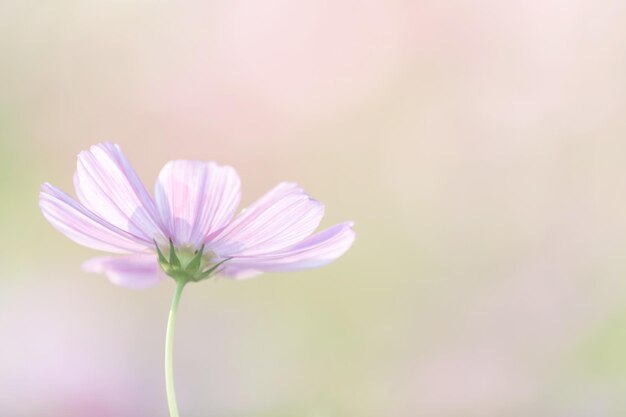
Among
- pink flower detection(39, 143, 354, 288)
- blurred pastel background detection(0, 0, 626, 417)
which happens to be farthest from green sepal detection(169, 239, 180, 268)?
blurred pastel background detection(0, 0, 626, 417)

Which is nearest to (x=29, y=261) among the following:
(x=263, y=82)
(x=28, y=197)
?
(x=28, y=197)

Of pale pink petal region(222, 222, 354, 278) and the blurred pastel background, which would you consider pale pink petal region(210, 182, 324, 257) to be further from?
the blurred pastel background

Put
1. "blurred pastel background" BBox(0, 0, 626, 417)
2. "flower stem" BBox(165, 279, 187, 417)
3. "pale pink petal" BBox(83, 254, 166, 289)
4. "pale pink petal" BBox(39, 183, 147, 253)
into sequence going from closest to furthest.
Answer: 1. "flower stem" BBox(165, 279, 187, 417)
2. "pale pink petal" BBox(39, 183, 147, 253)
3. "pale pink petal" BBox(83, 254, 166, 289)
4. "blurred pastel background" BBox(0, 0, 626, 417)

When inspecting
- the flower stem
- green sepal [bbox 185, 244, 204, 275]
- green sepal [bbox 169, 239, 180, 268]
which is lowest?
the flower stem

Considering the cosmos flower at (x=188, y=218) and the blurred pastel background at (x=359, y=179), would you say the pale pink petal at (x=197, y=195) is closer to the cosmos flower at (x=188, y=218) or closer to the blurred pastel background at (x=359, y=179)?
the cosmos flower at (x=188, y=218)

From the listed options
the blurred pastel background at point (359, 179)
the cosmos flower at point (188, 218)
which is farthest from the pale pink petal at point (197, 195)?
the blurred pastel background at point (359, 179)

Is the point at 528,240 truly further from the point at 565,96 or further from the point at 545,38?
the point at 545,38
